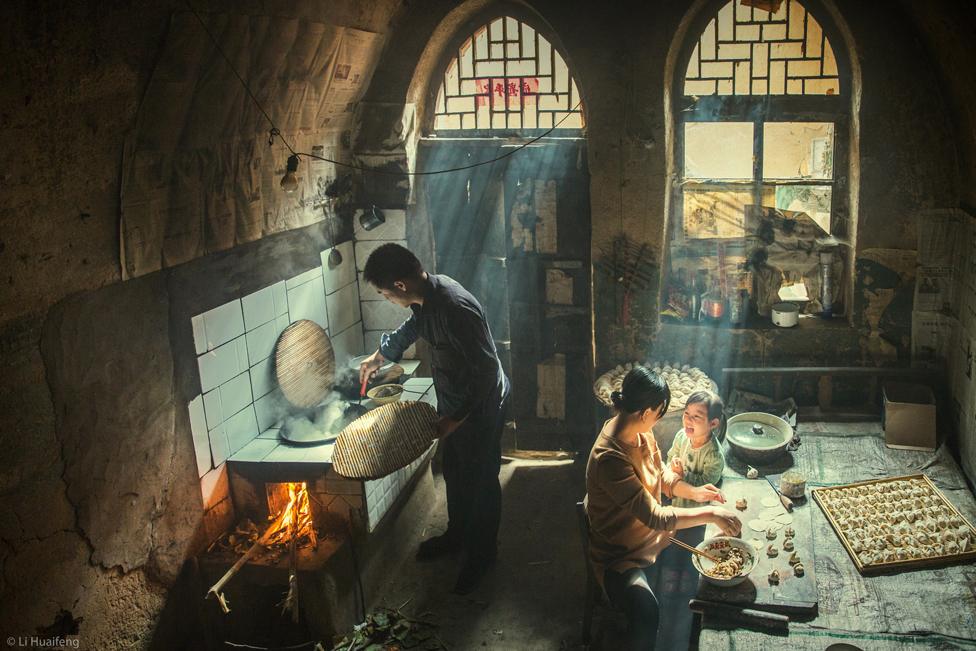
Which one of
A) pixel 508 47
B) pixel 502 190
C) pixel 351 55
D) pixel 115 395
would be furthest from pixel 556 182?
pixel 115 395

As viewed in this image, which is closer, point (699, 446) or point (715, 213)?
point (699, 446)

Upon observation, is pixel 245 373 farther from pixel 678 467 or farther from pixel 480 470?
pixel 678 467

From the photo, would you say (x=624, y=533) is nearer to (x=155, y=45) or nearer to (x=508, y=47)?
(x=155, y=45)

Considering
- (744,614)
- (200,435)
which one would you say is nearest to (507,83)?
(200,435)

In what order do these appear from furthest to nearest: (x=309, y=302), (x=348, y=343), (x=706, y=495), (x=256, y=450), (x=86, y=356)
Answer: (x=348, y=343) → (x=309, y=302) → (x=256, y=450) → (x=706, y=495) → (x=86, y=356)

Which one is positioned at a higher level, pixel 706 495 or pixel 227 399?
pixel 227 399

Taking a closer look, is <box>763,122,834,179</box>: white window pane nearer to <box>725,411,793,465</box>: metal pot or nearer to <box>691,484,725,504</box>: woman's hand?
<box>725,411,793,465</box>: metal pot

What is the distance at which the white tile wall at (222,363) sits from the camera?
15.2 feet

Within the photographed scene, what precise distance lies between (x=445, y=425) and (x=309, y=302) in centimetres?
178

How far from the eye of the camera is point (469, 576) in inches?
205

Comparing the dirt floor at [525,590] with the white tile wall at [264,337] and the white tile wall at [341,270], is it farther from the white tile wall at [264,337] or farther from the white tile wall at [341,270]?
the white tile wall at [341,270]

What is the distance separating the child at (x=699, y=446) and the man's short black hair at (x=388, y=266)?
1913 millimetres

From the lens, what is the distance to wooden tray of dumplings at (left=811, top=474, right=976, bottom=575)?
156 inches

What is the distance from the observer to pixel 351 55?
550 cm
